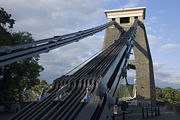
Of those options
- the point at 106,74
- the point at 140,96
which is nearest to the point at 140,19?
the point at 140,96

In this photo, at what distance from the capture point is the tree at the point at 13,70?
1602 cm

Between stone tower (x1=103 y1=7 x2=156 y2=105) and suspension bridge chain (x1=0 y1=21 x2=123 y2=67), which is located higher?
stone tower (x1=103 y1=7 x2=156 y2=105)

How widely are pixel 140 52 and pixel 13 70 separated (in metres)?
21.4

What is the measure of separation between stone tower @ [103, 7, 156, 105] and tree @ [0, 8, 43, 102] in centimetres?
1506

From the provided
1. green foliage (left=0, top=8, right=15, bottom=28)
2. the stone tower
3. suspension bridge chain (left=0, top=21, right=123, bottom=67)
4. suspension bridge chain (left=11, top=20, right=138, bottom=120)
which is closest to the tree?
green foliage (left=0, top=8, right=15, bottom=28)

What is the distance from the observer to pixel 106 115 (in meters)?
5.55

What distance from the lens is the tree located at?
631 inches

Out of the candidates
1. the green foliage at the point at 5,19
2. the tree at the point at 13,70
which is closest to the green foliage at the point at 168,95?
the tree at the point at 13,70

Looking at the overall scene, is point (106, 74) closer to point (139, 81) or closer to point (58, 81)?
point (58, 81)

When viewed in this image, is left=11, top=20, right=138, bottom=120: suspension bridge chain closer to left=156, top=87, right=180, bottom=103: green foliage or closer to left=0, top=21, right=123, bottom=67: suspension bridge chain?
left=0, top=21, right=123, bottom=67: suspension bridge chain

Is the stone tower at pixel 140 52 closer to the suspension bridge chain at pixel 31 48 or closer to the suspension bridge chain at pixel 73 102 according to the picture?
the suspension bridge chain at pixel 31 48

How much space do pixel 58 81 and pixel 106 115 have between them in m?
1.82

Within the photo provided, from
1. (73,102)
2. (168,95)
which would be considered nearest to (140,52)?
(73,102)

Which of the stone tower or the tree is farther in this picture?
the stone tower
